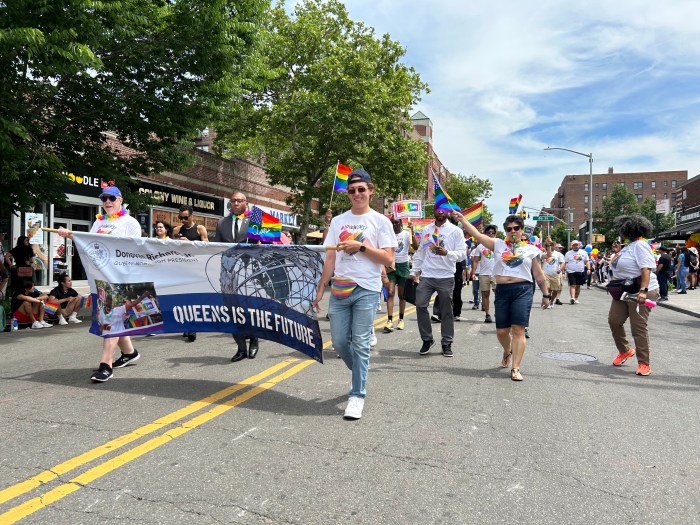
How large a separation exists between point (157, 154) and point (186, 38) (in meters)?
3.50

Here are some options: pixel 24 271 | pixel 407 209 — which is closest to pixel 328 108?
pixel 407 209

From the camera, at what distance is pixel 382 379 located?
19.4 ft

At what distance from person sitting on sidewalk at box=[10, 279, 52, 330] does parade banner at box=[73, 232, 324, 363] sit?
18.6 ft

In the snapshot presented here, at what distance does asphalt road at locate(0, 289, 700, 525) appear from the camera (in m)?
2.95

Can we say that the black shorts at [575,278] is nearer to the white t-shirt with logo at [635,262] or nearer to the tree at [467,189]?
the white t-shirt with logo at [635,262]

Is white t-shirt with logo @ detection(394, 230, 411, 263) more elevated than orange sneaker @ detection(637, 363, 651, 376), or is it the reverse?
white t-shirt with logo @ detection(394, 230, 411, 263)

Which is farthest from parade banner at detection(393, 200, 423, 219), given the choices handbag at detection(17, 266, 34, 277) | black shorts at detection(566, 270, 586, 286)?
handbag at detection(17, 266, 34, 277)

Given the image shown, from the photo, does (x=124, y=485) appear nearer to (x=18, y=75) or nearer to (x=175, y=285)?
(x=175, y=285)

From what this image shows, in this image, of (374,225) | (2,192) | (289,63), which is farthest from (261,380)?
(289,63)

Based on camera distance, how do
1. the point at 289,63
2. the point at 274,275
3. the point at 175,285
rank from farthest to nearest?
the point at 289,63
the point at 175,285
the point at 274,275

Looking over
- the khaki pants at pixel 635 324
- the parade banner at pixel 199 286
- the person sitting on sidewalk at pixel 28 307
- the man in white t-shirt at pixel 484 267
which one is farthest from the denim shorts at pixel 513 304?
the person sitting on sidewalk at pixel 28 307

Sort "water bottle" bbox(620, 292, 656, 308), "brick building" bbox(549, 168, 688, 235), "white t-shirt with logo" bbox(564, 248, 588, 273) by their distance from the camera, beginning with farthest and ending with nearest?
"brick building" bbox(549, 168, 688, 235) < "white t-shirt with logo" bbox(564, 248, 588, 273) < "water bottle" bbox(620, 292, 656, 308)

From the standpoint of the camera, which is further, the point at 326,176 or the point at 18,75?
the point at 326,176

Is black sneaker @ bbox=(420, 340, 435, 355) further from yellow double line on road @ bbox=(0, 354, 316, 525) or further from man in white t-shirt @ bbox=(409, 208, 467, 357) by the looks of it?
yellow double line on road @ bbox=(0, 354, 316, 525)
